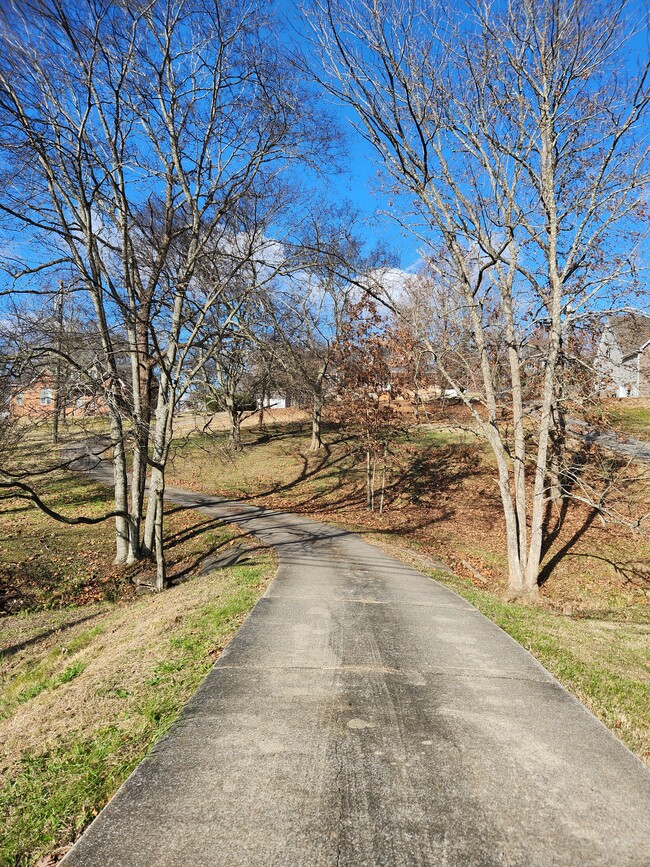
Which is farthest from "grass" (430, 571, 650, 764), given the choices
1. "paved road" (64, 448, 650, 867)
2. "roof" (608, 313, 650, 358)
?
"roof" (608, 313, 650, 358)

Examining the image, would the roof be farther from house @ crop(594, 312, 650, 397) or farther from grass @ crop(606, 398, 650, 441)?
grass @ crop(606, 398, 650, 441)

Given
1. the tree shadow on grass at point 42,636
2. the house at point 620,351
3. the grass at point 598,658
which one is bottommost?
the tree shadow on grass at point 42,636

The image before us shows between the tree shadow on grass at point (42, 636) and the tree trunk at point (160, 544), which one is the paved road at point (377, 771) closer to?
the tree shadow on grass at point (42, 636)

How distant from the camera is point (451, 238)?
9.98 m

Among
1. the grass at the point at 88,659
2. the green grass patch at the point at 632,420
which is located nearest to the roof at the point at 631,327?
the grass at the point at 88,659

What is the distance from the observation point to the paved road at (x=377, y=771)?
2.50 meters

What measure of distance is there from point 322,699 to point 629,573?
403 inches

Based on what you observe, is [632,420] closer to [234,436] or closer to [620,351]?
[620,351]

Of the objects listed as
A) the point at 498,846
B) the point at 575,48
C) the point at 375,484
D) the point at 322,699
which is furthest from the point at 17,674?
the point at 375,484

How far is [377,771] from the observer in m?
3.13

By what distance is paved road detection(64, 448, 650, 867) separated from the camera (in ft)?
8.21

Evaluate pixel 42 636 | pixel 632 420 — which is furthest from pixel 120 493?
pixel 632 420

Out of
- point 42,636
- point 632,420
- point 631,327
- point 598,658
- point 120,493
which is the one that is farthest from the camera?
point 632,420

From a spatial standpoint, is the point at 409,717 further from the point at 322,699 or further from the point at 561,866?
the point at 561,866
